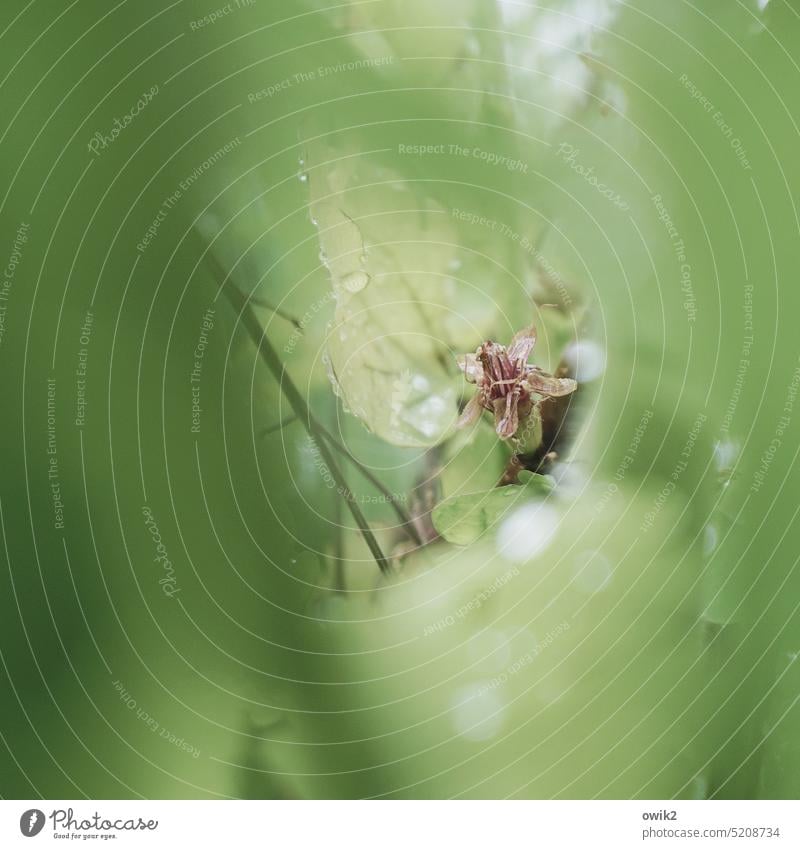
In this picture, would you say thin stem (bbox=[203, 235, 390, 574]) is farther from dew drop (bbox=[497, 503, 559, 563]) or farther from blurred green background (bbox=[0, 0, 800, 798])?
dew drop (bbox=[497, 503, 559, 563])

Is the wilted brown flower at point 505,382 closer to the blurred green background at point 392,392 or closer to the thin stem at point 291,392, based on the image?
the blurred green background at point 392,392

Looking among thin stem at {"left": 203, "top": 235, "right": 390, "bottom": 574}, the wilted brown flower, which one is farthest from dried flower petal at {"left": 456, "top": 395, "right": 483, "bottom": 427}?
thin stem at {"left": 203, "top": 235, "right": 390, "bottom": 574}

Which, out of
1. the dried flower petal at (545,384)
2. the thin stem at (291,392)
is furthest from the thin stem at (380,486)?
the dried flower petal at (545,384)

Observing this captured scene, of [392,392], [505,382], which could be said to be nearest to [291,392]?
[392,392]

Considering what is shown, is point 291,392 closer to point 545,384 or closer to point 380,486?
point 380,486

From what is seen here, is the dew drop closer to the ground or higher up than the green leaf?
closer to the ground

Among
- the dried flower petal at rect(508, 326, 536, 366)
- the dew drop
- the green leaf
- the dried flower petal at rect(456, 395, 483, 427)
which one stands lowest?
the dew drop
